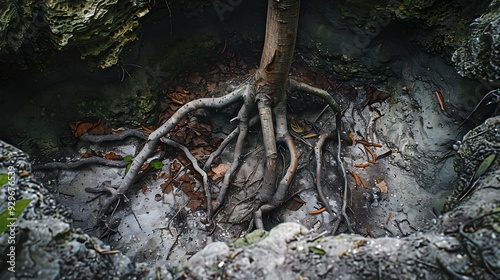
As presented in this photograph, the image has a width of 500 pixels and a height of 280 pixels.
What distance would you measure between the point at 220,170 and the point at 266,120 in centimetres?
67

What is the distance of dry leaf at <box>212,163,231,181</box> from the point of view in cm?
335

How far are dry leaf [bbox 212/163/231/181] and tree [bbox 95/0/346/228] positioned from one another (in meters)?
0.11

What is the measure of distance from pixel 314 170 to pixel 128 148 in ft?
5.89

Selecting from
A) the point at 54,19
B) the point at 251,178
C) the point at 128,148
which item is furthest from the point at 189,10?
the point at 251,178

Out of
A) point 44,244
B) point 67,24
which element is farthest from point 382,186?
point 67,24

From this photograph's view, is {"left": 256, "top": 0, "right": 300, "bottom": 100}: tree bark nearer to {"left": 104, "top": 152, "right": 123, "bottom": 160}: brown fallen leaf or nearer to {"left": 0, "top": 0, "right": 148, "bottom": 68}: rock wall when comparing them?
{"left": 0, "top": 0, "right": 148, "bottom": 68}: rock wall

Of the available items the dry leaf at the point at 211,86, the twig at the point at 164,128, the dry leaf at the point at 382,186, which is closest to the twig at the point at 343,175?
the dry leaf at the point at 382,186

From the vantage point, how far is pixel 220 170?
3377 mm

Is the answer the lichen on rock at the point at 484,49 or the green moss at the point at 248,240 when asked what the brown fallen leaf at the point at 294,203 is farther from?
the lichen on rock at the point at 484,49

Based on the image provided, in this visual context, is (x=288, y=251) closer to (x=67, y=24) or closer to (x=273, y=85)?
(x=273, y=85)

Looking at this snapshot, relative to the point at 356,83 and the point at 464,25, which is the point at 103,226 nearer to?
the point at 356,83

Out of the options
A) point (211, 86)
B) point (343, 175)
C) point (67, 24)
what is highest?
point (67, 24)

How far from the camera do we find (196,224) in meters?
3.10

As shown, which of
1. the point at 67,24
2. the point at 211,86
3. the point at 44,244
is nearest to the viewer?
the point at 44,244
